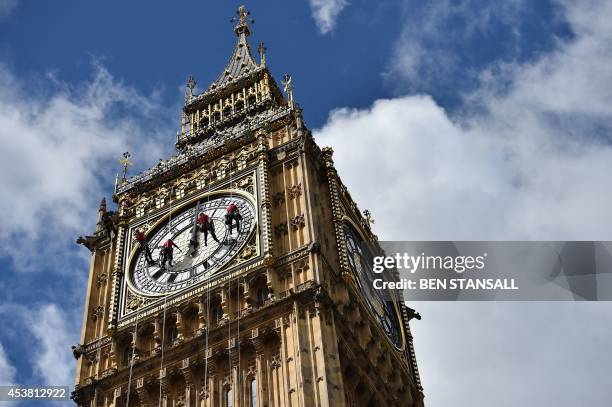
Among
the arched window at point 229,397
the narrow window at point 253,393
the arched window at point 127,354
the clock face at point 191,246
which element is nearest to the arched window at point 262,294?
the clock face at point 191,246

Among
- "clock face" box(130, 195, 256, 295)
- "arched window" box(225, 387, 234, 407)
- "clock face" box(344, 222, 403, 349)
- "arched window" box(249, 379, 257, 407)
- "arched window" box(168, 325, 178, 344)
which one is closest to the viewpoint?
"arched window" box(249, 379, 257, 407)

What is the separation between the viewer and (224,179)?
154 feet

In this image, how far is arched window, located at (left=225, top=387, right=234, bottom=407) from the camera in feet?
123

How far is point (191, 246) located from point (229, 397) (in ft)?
28.0

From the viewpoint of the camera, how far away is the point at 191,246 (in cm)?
4447

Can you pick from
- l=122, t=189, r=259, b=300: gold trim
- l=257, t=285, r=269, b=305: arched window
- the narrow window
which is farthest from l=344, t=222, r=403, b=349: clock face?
the narrow window

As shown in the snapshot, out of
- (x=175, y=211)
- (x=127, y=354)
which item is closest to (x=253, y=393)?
(x=127, y=354)

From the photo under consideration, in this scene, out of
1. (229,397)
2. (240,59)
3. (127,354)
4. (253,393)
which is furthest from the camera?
(240,59)

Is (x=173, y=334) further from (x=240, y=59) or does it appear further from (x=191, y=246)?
(x=240, y=59)

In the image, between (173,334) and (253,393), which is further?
(173,334)

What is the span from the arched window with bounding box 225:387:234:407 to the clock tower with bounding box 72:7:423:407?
0.11m

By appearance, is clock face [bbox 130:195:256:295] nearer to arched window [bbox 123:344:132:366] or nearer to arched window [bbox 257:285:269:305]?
arched window [bbox 257:285:269:305]

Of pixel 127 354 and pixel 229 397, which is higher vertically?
pixel 127 354

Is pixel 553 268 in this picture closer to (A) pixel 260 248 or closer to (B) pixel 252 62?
(A) pixel 260 248
